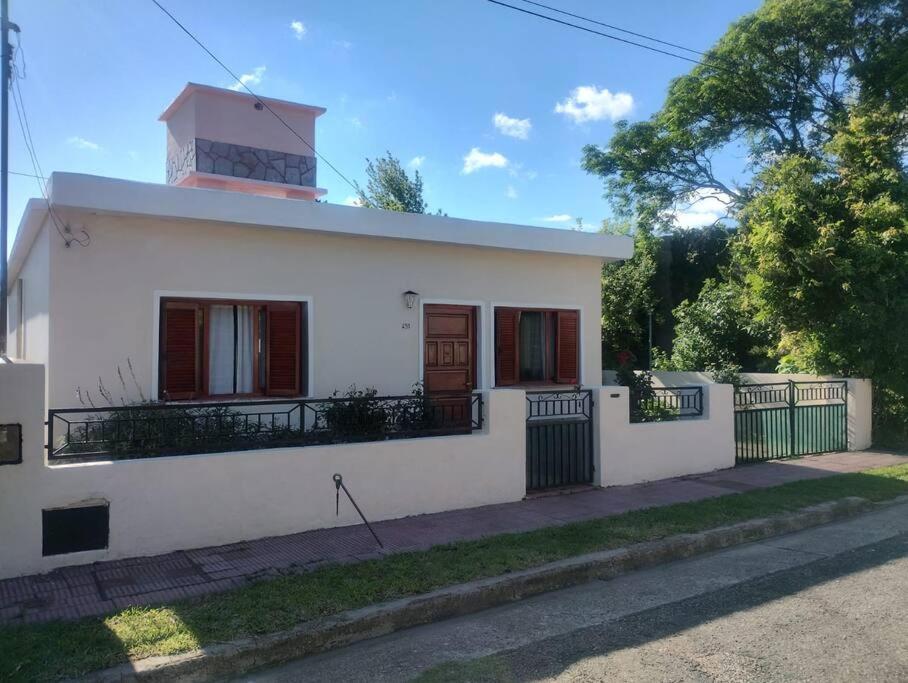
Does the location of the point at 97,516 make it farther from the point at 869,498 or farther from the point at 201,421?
the point at 869,498

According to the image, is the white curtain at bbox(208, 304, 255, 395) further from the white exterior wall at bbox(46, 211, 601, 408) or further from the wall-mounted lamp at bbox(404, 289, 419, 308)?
the wall-mounted lamp at bbox(404, 289, 419, 308)

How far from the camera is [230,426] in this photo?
23.3 feet

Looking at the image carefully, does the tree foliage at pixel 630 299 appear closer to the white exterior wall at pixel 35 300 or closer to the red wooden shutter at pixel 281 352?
the red wooden shutter at pixel 281 352

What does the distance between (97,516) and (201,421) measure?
1.59 metres

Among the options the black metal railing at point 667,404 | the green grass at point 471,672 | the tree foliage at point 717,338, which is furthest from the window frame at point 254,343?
the tree foliage at point 717,338

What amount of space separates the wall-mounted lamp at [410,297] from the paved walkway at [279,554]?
3162mm

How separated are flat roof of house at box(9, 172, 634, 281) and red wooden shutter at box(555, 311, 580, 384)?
107cm

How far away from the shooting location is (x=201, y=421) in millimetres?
7395

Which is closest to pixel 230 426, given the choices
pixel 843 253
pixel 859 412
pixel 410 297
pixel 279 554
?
pixel 279 554

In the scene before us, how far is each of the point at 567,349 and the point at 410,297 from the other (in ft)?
9.92

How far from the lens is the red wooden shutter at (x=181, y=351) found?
27.1ft

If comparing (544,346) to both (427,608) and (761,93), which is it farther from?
(761,93)

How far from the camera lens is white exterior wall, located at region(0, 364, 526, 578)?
5.72 m

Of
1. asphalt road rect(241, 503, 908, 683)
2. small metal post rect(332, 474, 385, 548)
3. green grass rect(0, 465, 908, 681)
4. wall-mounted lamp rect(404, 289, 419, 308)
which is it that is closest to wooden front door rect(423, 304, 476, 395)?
wall-mounted lamp rect(404, 289, 419, 308)
